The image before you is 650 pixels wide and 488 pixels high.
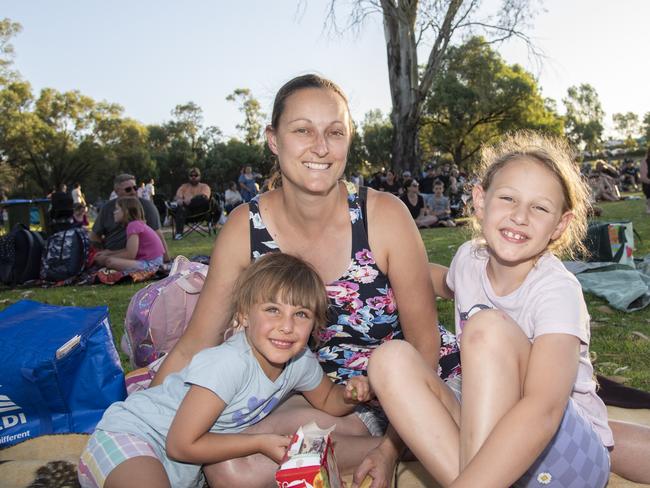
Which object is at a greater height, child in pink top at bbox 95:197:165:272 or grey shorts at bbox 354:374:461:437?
child in pink top at bbox 95:197:165:272

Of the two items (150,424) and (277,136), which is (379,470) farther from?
(277,136)

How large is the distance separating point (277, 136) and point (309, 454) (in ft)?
4.44

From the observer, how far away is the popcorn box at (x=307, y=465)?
1738mm

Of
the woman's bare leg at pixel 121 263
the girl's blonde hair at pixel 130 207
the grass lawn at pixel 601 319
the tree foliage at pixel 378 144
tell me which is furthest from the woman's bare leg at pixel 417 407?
the tree foliage at pixel 378 144

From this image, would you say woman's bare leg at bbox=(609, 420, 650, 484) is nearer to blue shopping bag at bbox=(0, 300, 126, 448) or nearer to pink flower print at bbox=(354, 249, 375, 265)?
pink flower print at bbox=(354, 249, 375, 265)

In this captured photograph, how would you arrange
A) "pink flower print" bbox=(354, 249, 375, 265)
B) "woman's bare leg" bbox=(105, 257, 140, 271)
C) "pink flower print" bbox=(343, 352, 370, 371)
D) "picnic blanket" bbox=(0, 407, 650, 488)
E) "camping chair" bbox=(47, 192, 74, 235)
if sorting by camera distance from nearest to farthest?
"picnic blanket" bbox=(0, 407, 650, 488), "pink flower print" bbox=(354, 249, 375, 265), "pink flower print" bbox=(343, 352, 370, 371), "woman's bare leg" bbox=(105, 257, 140, 271), "camping chair" bbox=(47, 192, 74, 235)

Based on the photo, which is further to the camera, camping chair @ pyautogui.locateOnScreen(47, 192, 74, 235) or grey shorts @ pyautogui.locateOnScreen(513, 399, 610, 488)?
camping chair @ pyautogui.locateOnScreen(47, 192, 74, 235)

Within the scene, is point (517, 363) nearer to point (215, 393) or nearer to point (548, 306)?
point (548, 306)

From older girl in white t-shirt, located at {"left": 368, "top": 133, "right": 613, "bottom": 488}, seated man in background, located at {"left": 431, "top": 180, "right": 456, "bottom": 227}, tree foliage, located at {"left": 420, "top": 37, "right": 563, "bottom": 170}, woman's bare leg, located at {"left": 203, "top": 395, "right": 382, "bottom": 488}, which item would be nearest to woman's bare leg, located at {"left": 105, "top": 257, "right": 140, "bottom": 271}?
woman's bare leg, located at {"left": 203, "top": 395, "right": 382, "bottom": 488}

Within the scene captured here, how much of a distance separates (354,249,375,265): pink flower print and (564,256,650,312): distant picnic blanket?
3.33 metres

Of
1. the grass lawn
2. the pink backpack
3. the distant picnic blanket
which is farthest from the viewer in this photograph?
the distant picnic blanket

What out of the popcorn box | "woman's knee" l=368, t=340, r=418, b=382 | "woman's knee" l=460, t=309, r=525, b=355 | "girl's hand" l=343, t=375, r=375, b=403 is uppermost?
"woman's knee" l=460, t=309, r=525, b=355

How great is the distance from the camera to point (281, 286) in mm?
2195

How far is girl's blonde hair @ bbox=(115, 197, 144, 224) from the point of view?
7.88 meters
